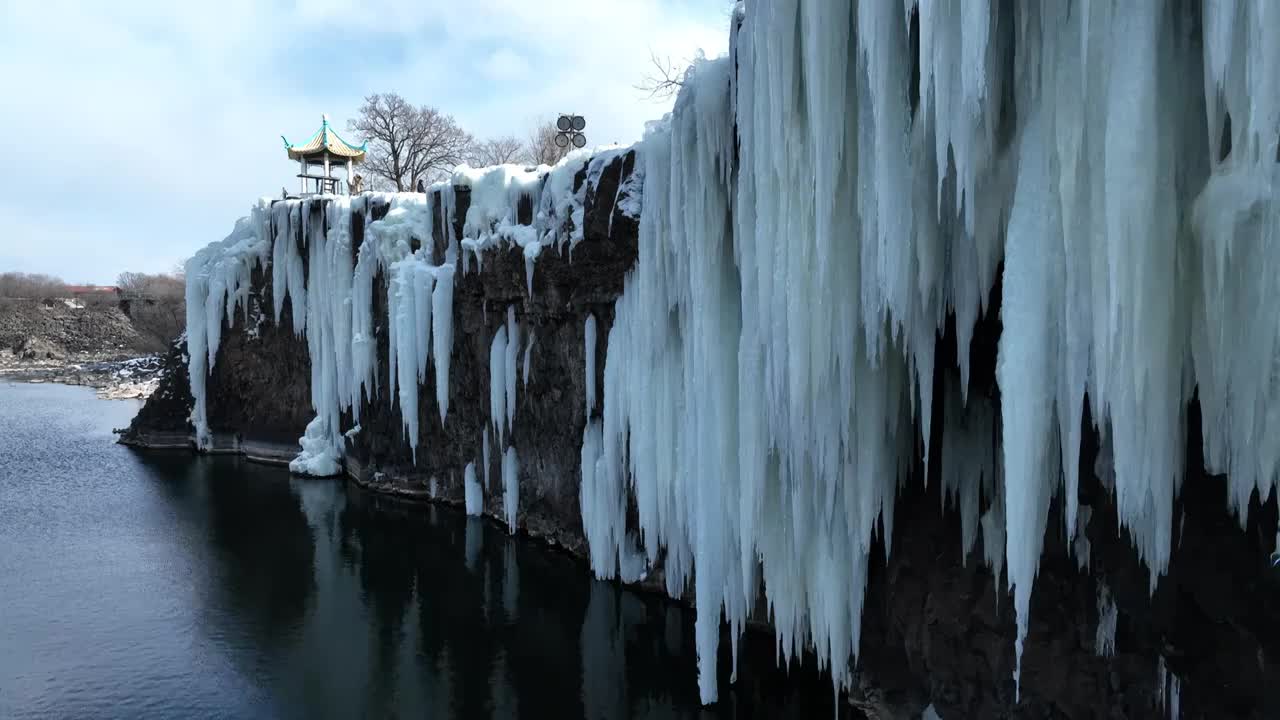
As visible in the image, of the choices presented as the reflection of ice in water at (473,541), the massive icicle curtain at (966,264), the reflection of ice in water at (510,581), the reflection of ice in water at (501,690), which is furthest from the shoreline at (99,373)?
the massive icicle curtain at (966,264)

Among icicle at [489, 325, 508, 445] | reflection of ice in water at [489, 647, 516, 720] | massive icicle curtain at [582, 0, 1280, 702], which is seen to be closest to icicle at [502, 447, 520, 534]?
icicle at [489, 325, 508, 445]

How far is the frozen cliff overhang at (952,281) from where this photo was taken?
3594 mm

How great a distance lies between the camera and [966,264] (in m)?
4.65

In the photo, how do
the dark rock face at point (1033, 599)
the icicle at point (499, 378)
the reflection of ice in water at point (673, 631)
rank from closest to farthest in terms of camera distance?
the dark rock face at point (1033, 599) → the reflection of ice in water at point (673, 631) → the icicle at point (499, 378)

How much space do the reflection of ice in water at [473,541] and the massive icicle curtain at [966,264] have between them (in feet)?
18.4

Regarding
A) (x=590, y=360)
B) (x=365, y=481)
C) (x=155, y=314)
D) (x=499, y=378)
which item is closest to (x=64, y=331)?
(x=155, y=314)

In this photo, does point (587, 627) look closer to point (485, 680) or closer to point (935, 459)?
point (485, 680)

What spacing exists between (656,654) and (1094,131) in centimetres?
695

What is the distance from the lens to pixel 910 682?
20.8 feet

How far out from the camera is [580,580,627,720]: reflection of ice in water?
25.0ft

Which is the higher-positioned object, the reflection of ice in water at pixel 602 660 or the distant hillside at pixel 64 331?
the distant hillside at pixel 64 331

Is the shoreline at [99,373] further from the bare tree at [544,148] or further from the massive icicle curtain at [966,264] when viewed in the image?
the massive icicle curtain at [966,264]

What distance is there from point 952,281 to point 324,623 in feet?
28.8

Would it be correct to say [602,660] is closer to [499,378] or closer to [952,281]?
[499,378]
